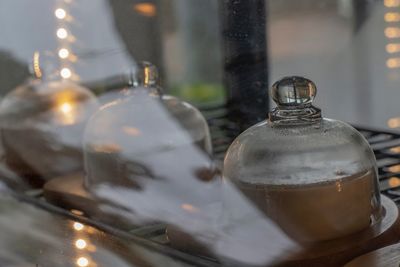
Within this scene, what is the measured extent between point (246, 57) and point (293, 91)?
0.33 m

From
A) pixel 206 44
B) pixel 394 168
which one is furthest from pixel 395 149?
pixel 206 44

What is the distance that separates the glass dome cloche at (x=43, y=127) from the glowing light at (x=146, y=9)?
19 cm

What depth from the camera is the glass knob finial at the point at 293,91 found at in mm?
574

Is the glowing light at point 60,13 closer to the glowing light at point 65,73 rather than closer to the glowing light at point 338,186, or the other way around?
the glowing light at point 65,73

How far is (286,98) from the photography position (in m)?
0.58

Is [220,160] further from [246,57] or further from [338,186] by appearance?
[338,186]

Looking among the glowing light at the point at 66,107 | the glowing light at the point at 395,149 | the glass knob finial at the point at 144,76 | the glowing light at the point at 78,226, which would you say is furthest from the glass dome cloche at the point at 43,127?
the glowing light at the point at 395,149

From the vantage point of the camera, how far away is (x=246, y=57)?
0.90 metres

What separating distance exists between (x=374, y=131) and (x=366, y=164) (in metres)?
0.36

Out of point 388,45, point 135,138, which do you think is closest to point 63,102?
point 135,138

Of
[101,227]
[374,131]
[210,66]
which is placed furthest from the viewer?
[210,66]

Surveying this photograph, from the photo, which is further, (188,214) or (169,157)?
(169,157)

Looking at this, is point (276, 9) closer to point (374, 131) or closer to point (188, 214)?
point (374, 131)

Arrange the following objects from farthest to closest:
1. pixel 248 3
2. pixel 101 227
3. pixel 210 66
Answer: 1. pixel 210 66
2. pixel 248 3
3. pixel 101 227
